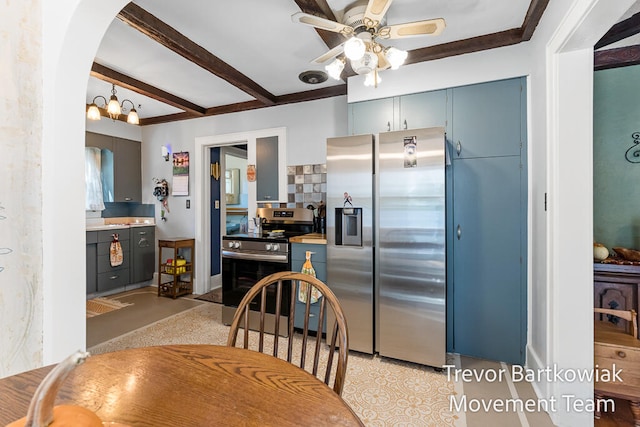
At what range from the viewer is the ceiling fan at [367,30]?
5.60ft

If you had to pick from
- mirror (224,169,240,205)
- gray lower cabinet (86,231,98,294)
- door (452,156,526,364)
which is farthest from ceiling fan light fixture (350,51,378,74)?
mirror (224,169,240,205)

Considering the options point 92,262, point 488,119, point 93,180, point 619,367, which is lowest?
point 619,367

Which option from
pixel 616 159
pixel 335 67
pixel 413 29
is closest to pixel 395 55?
pixel 413 29

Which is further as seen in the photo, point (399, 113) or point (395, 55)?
point (399, 113)

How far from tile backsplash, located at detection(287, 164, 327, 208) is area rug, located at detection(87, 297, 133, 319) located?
2459 mm

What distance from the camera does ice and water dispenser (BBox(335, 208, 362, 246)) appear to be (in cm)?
252

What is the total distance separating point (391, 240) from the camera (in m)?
2.39

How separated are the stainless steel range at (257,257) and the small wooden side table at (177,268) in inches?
48.5

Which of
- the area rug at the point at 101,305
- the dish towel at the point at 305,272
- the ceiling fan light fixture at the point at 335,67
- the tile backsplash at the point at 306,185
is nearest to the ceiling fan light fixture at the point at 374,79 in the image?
the ceiling fan light fixture at the point at 335,67

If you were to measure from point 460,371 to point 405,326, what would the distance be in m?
0.52

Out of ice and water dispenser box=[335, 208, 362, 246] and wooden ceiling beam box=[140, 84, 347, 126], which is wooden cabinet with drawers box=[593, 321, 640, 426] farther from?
wooden ceiling beam box=[140, 84, 347, 126]

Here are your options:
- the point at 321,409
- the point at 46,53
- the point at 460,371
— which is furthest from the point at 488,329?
the point at 46,53

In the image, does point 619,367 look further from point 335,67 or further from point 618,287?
point 335,67

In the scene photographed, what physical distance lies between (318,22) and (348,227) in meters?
1.50
